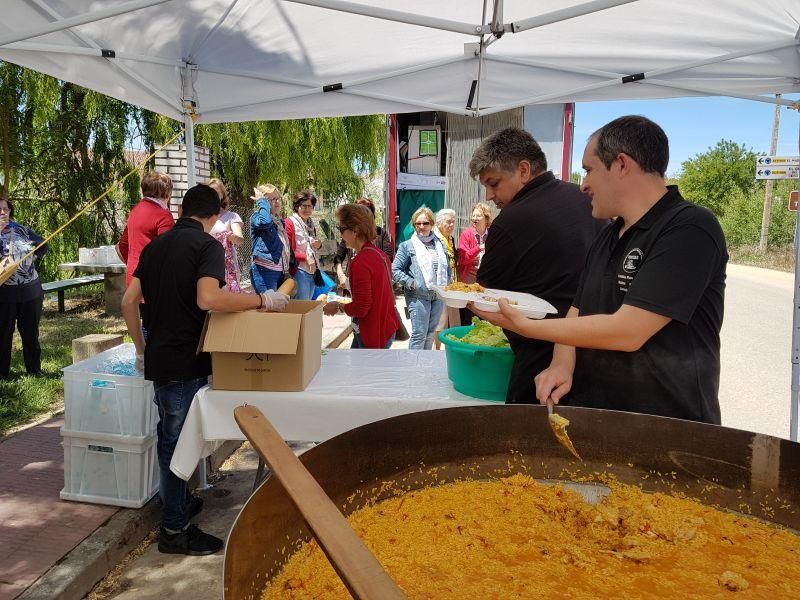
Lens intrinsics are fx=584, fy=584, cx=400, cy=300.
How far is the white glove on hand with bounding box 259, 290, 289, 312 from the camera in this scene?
9.87 ft

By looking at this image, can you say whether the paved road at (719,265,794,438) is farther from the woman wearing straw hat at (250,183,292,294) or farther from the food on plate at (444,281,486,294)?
the woman wearing straw hat at (250,183,292,294)

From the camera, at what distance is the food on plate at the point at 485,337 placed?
9.07 ft

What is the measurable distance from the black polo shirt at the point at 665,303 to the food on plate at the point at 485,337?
0.76 meters

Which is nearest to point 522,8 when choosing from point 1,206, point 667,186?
point 667,186

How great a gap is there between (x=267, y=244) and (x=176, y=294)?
386 cm

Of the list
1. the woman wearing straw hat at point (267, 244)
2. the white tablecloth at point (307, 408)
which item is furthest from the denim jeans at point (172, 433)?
the woman wearing straw hat at point (267, 244)

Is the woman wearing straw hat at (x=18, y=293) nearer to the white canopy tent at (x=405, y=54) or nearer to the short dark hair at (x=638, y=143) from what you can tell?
the white canopy tent at (x=405, y=54)

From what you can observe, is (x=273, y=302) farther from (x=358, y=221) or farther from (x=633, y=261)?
(x=633, y=261)

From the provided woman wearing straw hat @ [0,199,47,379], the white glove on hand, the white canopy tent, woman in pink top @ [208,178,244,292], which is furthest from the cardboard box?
woman wearing straw hat @ [0,199,47,379]

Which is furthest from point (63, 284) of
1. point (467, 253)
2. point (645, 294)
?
point (645, 294)

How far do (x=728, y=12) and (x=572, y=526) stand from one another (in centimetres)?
367

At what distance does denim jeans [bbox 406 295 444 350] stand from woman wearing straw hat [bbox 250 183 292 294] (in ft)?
5.18

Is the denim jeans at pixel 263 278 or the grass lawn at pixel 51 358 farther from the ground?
the denim jeans at pixel 263 278

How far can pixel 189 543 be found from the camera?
11.0ft
